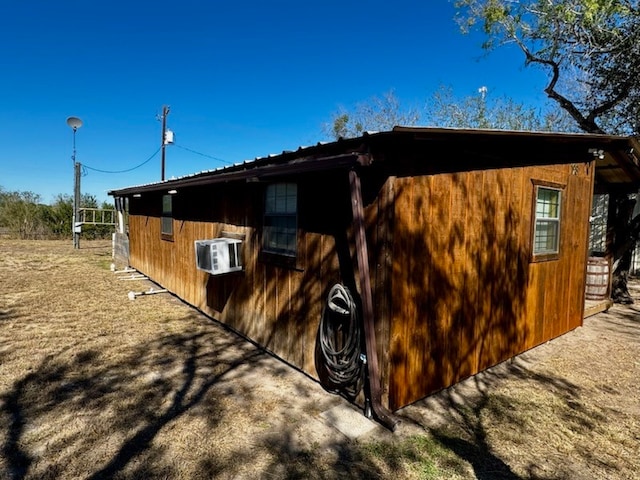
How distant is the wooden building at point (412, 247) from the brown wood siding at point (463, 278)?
15 mm

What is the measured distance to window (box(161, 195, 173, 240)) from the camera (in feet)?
24.3

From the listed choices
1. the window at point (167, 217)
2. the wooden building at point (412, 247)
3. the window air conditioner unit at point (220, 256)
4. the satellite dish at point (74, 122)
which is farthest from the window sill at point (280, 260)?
the satellite dish at point (74, 122)

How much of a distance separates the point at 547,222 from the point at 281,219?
3.43m

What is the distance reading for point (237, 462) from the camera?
7.80 ft

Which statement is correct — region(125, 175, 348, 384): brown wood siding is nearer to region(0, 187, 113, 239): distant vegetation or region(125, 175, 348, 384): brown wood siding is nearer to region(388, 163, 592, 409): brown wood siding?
region(388, 163, 592, 409): brown wood siding

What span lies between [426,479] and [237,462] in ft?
3.94

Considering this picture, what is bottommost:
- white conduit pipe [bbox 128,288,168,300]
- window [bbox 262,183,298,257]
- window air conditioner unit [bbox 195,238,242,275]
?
white conduit pipe [bbox 128,288,168,300]

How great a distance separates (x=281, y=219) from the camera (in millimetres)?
4133

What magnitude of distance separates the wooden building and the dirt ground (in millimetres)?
296

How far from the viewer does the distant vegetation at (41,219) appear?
19.6 meters

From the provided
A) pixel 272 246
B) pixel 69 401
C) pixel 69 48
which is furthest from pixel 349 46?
pixel 69 401

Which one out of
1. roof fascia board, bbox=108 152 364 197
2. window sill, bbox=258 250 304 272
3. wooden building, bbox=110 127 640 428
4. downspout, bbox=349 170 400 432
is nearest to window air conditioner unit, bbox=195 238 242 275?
wooden building, bbox=110 127 640 428

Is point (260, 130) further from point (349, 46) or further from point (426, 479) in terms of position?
point (426, 479)

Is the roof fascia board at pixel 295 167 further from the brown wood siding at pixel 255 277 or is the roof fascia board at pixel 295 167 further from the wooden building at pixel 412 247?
the brown wood siding at pixel 255 277
